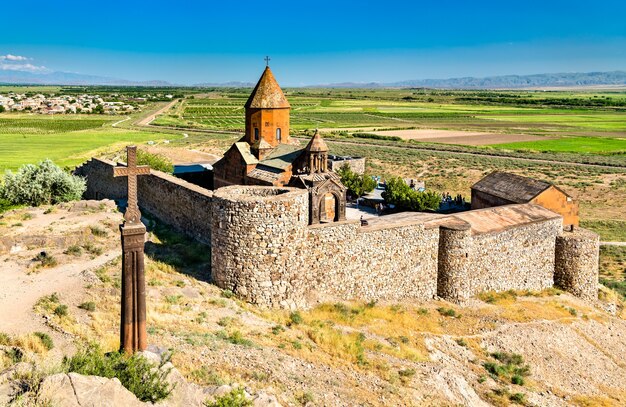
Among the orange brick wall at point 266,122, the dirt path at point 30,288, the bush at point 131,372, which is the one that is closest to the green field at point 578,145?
the orange brick wall at point 266,122

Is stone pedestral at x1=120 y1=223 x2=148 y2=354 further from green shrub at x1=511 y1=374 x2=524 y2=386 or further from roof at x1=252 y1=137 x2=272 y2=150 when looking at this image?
roof at x1=252 y1=137 x2=272 y2=150

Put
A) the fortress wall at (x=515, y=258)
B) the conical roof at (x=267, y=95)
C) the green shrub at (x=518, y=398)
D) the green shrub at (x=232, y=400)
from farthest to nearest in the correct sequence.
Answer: the conical roof at (x=267, y=95) → the fortress wall at (x=515, y=258) → the green shrub at (x=518, y=398) → the green shrub at (x=232, y=400)

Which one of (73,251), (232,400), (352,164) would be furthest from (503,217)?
(352,164)

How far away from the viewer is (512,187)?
2352 cm

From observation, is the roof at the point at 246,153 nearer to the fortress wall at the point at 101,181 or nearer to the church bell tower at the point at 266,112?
the church bell tower at the point at 266,112

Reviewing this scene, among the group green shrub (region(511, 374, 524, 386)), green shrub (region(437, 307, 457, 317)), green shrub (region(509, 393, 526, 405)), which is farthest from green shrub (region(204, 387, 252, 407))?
green shrub (region(437, 307, 457, 317))

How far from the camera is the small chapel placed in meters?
24.1

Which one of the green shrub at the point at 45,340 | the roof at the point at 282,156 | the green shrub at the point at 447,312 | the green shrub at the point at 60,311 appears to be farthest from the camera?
the roof at the point at 282,156

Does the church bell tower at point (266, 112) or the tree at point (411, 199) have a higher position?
the church bell tower at point (266, 112)

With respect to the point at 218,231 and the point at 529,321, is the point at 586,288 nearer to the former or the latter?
the point at 529,321

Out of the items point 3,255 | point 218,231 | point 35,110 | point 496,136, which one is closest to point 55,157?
point 3,255

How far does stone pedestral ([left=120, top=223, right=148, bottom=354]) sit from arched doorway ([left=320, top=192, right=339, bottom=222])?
11.5 m

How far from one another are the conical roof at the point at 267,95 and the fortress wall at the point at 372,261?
1284cm

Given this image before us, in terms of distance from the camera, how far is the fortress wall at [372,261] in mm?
15062
